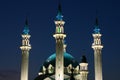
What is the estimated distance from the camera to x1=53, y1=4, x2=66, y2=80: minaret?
3205 cm

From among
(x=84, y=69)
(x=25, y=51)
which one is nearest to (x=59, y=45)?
(x=25, y=51)

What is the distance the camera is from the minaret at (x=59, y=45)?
3205 cm

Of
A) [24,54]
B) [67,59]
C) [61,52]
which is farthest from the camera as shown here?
[67,59]

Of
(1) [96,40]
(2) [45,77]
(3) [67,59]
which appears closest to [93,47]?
(1) [96,40]

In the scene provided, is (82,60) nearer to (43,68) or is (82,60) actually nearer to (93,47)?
(93,47)

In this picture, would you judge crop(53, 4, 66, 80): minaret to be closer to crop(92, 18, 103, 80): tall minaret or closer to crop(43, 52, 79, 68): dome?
crop(92, 18, 103, 80): tall minaret

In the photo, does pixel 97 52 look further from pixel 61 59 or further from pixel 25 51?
pixel 25 51

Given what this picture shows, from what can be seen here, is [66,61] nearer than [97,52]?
No

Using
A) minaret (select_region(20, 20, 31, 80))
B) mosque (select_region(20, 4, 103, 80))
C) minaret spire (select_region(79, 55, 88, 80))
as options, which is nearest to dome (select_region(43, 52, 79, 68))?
mosque (select_region(20, 4, 103, 80))

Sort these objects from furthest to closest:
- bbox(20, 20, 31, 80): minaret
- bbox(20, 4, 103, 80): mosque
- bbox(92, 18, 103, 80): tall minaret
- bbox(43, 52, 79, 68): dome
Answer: bbox(43, 52, 79, 68): dome, bbox(20, 20, 31, 80): minaret, bbox(92, 18, 103, 80): tall minaret, bbox(20, 4, 103, 80): mosque

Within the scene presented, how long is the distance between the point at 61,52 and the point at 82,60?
6.34m

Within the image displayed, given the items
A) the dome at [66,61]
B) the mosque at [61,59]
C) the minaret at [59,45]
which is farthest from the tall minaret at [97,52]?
the minaret at [59,45]

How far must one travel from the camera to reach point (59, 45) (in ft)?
110

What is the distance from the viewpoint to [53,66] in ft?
128
